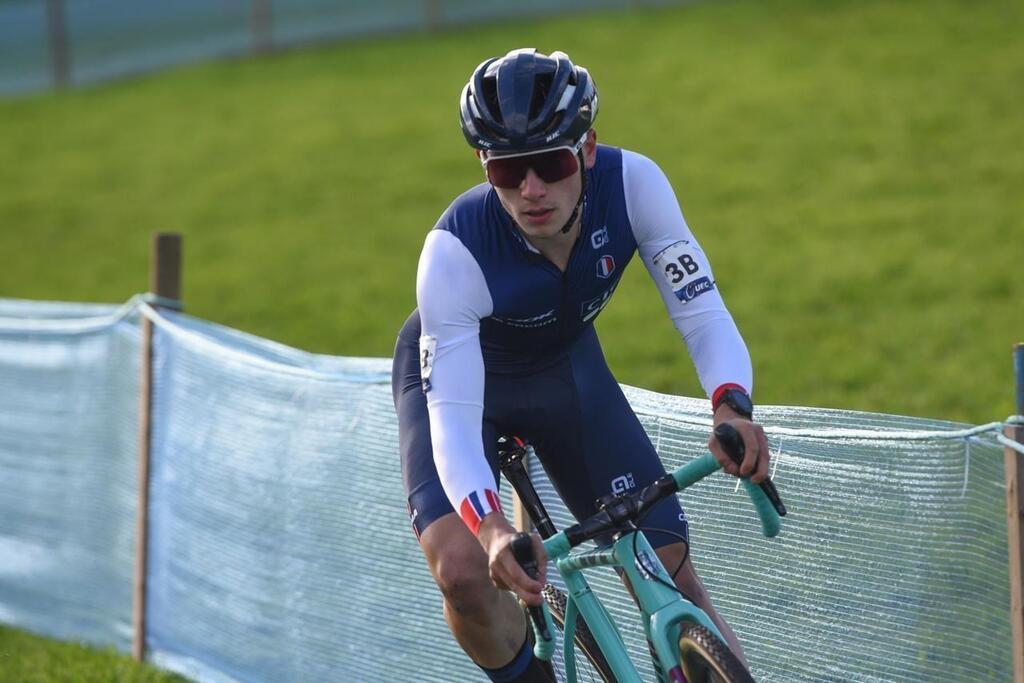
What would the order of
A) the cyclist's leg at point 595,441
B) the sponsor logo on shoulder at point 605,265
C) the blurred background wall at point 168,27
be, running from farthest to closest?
the blurred background wall at point 168,27, the cyclist's leg at point 595,441, the sponsor logo on shoulder at point 605,265

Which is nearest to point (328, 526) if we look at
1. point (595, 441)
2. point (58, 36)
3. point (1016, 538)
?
point (595, 441)

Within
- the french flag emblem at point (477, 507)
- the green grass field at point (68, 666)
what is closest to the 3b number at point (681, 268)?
the french flag emblem at point (477, 507)

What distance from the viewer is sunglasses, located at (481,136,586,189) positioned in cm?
398

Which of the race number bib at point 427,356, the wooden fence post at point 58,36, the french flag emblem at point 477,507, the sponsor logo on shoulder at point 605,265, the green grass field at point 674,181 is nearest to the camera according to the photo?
the french flag emblem at point 477,507

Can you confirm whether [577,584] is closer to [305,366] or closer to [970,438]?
[970,438]

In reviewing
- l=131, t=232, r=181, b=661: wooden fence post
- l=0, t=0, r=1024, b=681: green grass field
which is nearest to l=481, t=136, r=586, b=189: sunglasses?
l=131, t=232, r=181, b=661: wooden fence post

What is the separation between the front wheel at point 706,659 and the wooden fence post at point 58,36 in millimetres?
27122

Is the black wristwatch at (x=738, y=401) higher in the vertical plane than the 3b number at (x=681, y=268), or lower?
lower

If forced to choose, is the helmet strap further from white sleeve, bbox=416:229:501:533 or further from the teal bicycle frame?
the teal bicycle frame

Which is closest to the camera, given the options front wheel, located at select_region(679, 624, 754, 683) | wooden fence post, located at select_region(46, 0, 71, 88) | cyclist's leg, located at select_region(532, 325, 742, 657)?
front wheel, located at select_region(679, 624, 754, 683)

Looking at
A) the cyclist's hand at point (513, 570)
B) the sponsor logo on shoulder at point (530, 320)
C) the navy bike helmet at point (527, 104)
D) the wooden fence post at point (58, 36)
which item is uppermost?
the navy bike helmet at point (527, 104)

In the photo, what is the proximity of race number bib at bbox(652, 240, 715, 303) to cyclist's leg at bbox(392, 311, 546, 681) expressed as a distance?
2.92ft

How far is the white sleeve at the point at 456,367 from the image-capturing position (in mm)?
3920

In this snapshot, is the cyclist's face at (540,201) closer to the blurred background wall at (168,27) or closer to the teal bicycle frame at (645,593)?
the teal bicycle frame at (645,593)
